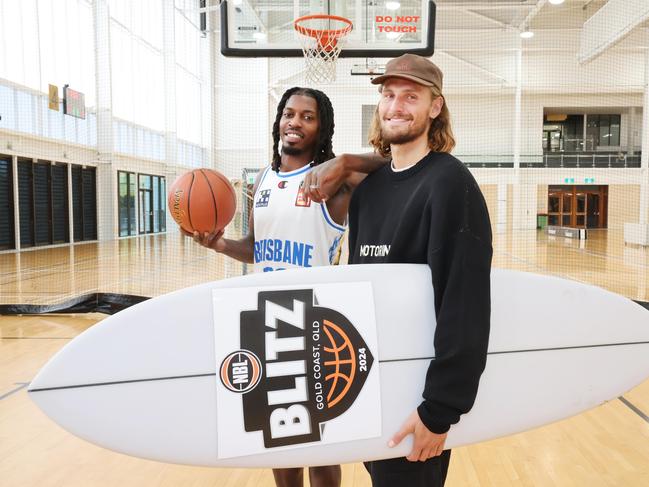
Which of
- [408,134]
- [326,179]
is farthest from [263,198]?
[408,134]

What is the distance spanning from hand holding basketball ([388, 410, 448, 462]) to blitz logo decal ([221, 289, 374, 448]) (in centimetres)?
15

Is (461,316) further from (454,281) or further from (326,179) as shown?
(326,179)

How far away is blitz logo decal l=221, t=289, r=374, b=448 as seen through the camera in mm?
1208

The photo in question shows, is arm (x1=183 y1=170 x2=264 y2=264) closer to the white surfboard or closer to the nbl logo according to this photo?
the white surfboard

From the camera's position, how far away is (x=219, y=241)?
1846 mm

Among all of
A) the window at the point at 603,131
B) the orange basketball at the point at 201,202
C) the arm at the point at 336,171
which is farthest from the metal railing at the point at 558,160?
the arm at the point at 336,171

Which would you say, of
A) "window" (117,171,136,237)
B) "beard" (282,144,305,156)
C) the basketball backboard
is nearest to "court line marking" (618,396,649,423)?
"beard" (282,144,305,156)

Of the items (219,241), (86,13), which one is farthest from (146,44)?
(219,241)

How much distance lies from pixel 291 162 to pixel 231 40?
4159mm

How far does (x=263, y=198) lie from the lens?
5.73ft

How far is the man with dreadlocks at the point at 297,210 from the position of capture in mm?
1653

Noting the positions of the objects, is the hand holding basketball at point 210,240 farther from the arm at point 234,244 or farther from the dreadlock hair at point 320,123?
the dreadlock hair at point 320,123

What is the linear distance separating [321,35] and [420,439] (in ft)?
16.8

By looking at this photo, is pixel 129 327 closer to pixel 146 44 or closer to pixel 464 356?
pixel 464 356
